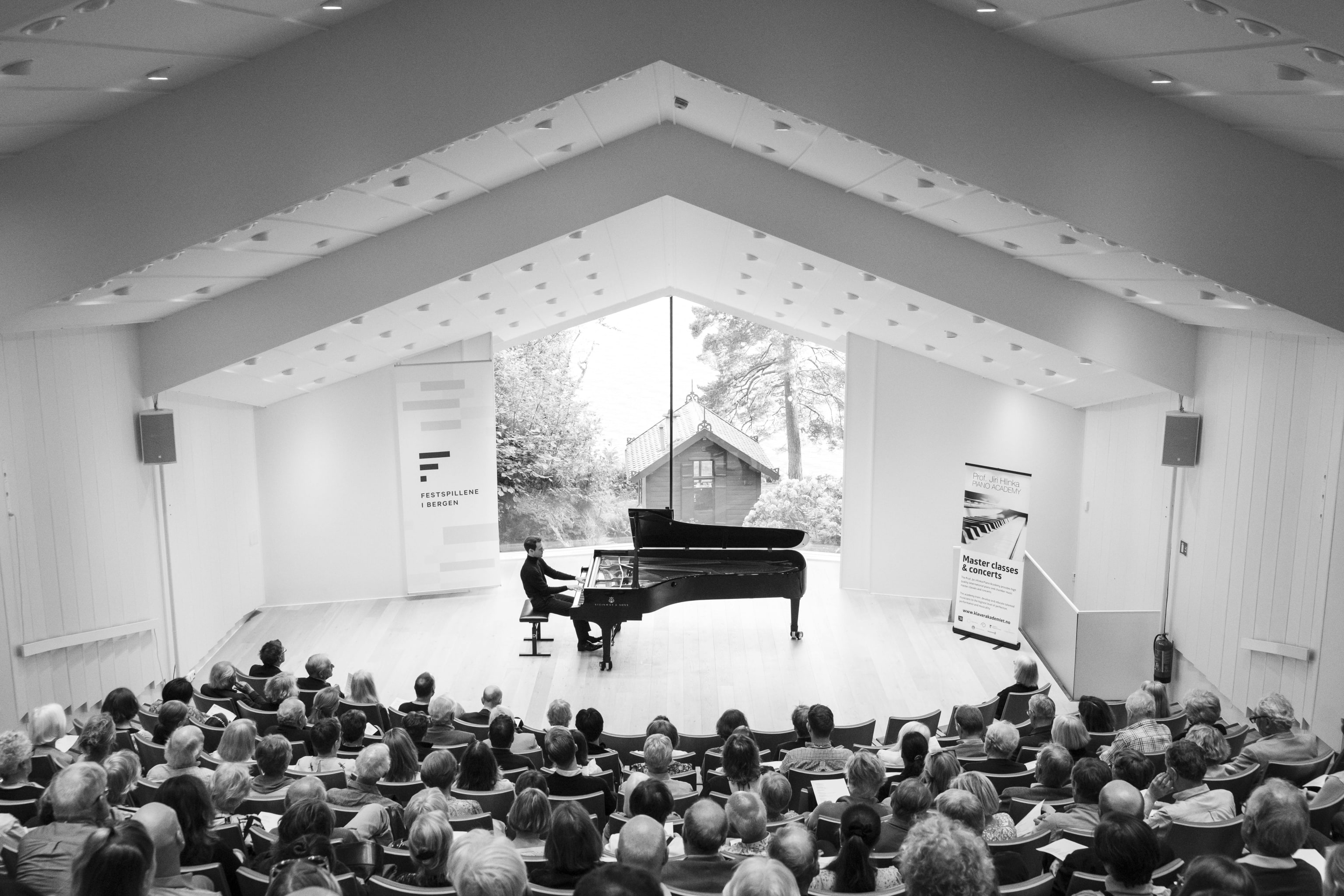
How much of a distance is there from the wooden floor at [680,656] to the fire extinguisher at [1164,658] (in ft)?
4.44

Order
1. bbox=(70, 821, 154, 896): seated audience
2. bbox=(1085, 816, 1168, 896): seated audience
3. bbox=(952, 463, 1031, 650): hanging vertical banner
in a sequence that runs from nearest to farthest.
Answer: bbox=(70, 821, 154, 896): seated audience → bbox=(1085, 816, 1168, 896): seated audience → bbox=(952, 463, 1031, 650): hanging vertical banner

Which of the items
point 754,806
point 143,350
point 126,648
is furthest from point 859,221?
point 126,648

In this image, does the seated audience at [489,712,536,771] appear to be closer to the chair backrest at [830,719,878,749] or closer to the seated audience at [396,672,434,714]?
the seated audience at [396,672,434,714]

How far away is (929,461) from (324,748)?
910 cm

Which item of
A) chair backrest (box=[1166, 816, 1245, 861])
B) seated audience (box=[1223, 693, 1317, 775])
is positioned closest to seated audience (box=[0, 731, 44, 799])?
chair backrest (box=[1166, 816, 1245, 861])

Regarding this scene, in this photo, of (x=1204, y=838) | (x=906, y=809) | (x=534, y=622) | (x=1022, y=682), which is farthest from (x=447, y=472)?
(x=1204, y=838)

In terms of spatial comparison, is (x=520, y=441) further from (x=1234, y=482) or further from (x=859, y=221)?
(x=1234, y=482)

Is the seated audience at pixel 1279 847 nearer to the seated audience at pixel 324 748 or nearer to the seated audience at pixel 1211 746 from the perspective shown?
the seated audience at pixel 1211 746

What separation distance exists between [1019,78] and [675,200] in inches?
170

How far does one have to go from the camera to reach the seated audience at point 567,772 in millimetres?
5086

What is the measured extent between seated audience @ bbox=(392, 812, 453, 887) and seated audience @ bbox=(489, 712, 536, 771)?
71.3 inches

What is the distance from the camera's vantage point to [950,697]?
30.7 feet

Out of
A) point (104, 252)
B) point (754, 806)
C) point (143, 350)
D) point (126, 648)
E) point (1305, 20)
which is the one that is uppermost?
point (1305, 20)

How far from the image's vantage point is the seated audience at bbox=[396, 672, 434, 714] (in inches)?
267
